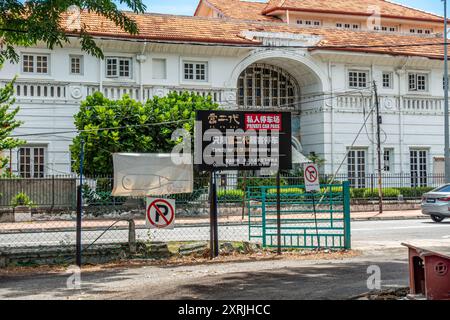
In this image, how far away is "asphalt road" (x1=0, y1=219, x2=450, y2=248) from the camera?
57.5 ft

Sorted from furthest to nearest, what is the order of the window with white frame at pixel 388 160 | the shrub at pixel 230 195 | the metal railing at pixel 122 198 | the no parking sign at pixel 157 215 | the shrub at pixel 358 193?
the window with white frame at pixel 388 160 < the shrub at pixel 358 193 < the shrub at pixel 230 195 < the metal railing at pixel 122 198 < the no parking sign at pixel 157 215

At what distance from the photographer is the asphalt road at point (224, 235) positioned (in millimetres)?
17531

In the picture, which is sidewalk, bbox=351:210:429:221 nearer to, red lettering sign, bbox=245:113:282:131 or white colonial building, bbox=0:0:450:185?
white colonial building, bbox=0:0:450:185

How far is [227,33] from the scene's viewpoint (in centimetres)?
3341

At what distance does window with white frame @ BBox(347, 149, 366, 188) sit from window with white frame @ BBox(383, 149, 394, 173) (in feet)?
4.25

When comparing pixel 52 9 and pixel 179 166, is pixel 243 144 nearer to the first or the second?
pixel 179 166

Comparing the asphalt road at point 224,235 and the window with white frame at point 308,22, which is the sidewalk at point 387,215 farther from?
the window with white frame at point 308,22

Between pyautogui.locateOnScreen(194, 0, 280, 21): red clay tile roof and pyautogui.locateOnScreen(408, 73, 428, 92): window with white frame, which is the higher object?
pyautogui.locateOnScreen(194, 0, 280, 21): red clay tile roof

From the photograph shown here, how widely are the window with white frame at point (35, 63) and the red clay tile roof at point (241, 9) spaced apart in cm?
1383

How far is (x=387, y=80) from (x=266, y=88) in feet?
22.8

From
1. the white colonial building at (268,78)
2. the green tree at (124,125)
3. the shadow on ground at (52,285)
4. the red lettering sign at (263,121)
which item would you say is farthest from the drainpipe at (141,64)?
the shadow on ground at (52,285)

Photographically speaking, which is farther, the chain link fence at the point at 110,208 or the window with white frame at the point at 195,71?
the window with white frame at the point at 195,71

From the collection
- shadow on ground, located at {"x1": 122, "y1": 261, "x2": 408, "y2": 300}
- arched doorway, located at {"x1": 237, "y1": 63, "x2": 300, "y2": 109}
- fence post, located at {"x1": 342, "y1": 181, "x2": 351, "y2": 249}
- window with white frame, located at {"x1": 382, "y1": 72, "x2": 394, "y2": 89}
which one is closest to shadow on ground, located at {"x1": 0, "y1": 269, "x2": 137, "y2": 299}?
shadow on ground, located at {"x1": 122, "y1": 261, "x2": 408, "y2": 300}
